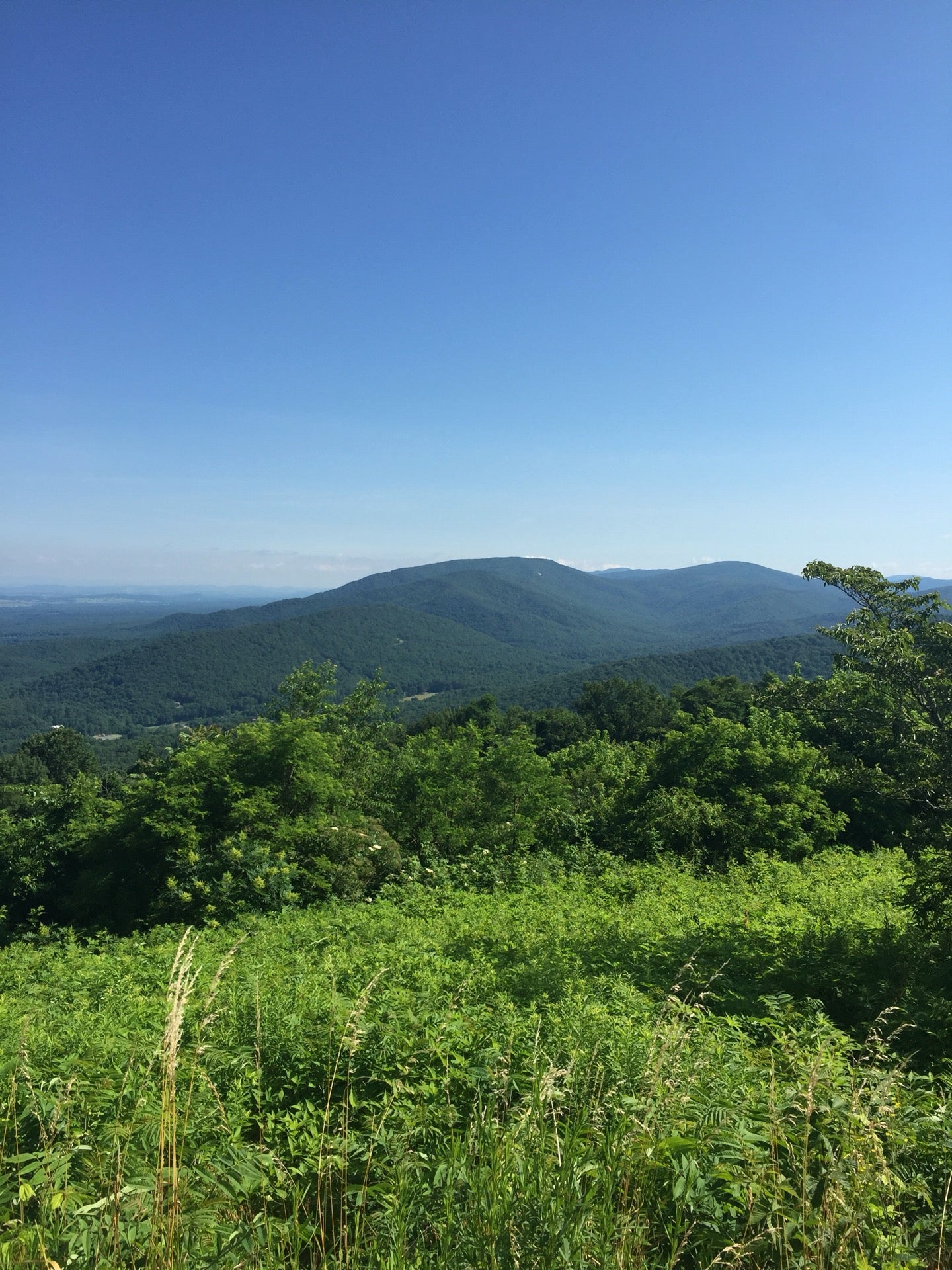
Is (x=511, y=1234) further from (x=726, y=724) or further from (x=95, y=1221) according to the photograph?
(x=726, y=724)

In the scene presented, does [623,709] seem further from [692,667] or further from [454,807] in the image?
[692,667]

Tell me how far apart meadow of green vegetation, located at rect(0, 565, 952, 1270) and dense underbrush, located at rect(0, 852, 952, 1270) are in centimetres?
2

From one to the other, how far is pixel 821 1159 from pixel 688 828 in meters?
13.8

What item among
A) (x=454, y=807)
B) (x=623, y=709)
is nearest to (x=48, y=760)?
(x=623, y=709)

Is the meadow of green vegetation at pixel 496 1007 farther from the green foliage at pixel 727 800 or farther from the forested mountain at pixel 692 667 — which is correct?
the forested mountain at pixel 692 667

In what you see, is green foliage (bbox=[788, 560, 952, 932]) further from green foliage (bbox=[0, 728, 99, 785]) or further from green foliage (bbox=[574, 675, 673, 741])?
green foliage (bbox=[0, 728, 99, 785])

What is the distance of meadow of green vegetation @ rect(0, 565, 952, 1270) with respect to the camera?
6.48 ft

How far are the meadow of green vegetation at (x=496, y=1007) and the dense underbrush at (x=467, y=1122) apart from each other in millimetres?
21

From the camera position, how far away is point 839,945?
6535mm

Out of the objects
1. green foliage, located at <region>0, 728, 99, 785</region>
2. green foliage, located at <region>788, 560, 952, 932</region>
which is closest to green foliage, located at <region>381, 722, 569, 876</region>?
green foliage, located at <region>788, 560, 952, 932</region>


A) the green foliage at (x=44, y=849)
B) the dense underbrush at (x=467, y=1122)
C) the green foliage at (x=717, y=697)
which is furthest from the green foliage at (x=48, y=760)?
the dense underbrush at (x=467, y=1122)

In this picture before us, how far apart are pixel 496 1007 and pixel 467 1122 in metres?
1.67

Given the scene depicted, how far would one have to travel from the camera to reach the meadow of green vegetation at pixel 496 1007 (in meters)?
1.97

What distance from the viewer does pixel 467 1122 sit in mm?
2889
